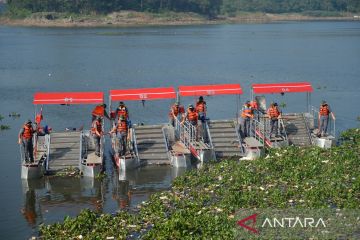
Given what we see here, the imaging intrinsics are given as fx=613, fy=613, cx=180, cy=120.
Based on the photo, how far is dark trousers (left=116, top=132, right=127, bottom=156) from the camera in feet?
104

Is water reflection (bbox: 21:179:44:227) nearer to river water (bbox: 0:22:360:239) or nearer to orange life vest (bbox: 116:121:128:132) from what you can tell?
river water (bbox: 0:22:360:239)

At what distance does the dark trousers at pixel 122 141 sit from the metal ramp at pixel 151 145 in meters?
1.30

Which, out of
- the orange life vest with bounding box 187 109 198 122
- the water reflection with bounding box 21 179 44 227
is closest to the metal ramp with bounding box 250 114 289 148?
the orange life vest with bounding box 187 109 198 122

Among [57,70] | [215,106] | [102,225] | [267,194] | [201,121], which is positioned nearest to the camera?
[102,225]

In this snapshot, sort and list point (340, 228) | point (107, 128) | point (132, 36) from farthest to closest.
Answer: point (132, 36)
point (107, 128)
point (340, 228)

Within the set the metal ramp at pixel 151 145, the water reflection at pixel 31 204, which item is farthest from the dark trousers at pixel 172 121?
the water reflection at pixel 31 204

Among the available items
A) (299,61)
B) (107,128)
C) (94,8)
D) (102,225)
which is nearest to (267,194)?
(102,225)

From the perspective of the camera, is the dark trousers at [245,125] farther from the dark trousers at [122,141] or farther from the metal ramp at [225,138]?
the dark trousers at [122,141]

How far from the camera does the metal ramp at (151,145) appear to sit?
33188 millimetres

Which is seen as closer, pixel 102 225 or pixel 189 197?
pixel 102 225

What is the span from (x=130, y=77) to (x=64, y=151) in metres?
43.9

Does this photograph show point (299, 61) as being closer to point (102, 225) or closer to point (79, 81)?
point (79, 81)

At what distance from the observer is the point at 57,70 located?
84.2m

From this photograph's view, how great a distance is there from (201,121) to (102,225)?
1306 cm
